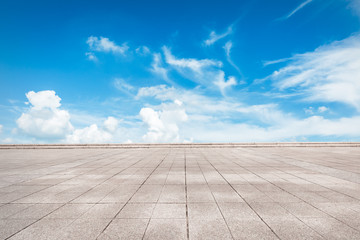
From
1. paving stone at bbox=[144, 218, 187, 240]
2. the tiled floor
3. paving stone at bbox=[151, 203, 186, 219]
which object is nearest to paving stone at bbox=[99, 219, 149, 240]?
the tiled floor

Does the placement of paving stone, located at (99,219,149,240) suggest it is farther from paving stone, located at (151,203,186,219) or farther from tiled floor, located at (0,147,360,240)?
paving stone, located at (151,203,186,219)

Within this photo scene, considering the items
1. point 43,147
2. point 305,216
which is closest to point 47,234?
point 305,216

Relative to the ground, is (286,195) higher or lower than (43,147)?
lower

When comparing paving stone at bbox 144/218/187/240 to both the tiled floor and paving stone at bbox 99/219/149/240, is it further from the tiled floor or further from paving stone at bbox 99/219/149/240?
paving stone at bbox 99/219/149/240

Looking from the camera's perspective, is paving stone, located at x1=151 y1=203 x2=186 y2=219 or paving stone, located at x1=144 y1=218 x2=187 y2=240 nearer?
paving stone, located at x1=144 y1=218 x2=187 y2=240

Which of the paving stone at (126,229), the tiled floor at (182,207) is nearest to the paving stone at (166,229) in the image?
the tiled floor at (182,207)

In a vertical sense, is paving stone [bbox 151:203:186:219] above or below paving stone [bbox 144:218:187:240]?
above

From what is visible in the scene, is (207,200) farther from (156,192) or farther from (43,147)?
(43,147)

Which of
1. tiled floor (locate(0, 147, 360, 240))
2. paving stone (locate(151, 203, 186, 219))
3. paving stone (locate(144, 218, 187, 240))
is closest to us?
paving stone (locate(144, 218, 187, 240))

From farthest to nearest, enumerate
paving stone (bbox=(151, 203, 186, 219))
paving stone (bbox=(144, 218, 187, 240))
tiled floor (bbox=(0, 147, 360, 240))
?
paving stone (bbox=(151, 203, 186, 219)) → tiled floor (bbox=(0, 147, 360, 240)) → paving stone (bbox=(144, 218, 187, 240))

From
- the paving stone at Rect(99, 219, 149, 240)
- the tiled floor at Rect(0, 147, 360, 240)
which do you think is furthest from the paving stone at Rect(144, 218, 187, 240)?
the paving stone at Rect(99, 219, 149, 240)

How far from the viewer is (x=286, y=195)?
19.1 ft

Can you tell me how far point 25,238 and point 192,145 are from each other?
20.7 m

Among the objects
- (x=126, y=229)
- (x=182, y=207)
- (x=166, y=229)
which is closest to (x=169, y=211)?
(x=182, y=207)
